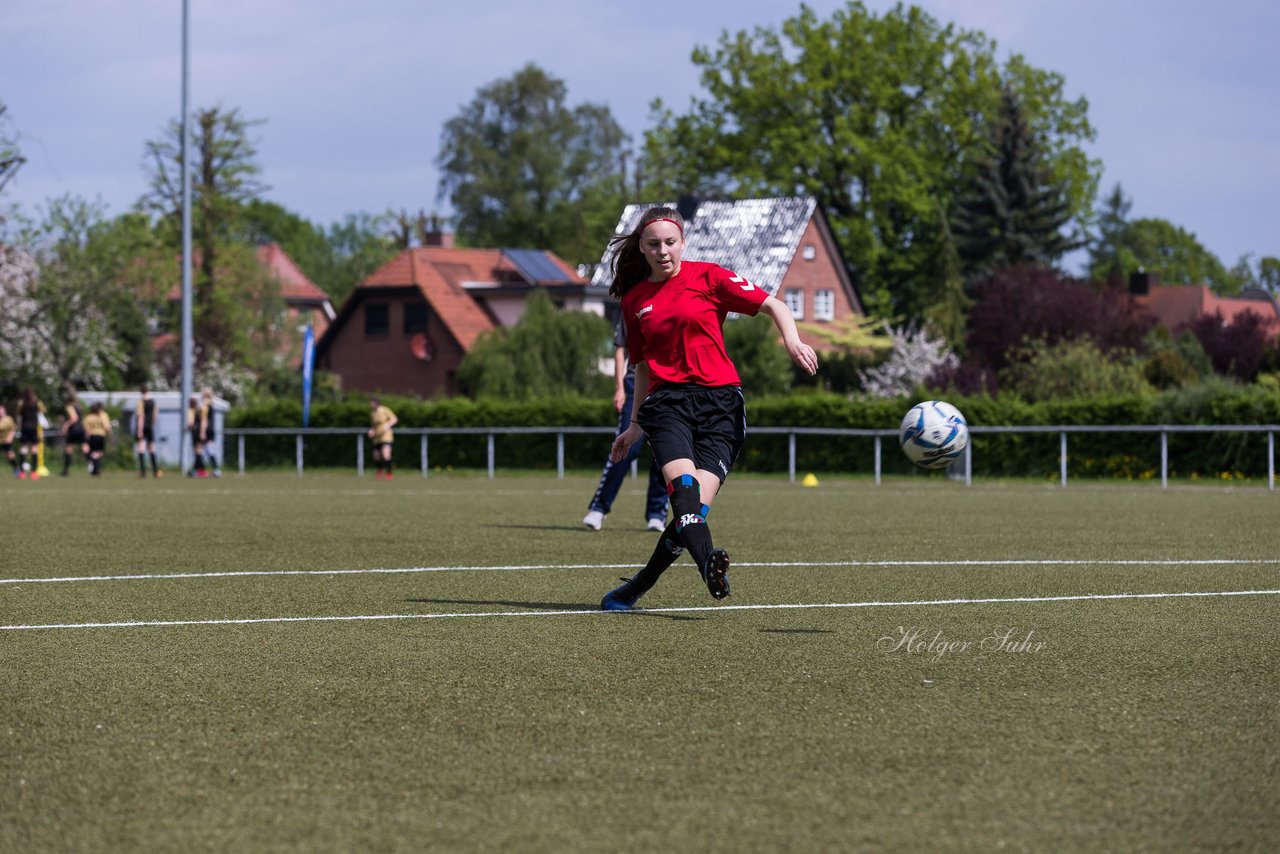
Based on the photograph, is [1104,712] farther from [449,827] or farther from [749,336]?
[749,336]

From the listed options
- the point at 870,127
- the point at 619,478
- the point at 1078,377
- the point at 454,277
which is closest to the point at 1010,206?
the point at 870,127

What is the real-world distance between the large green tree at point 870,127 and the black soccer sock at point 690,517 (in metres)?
54.8

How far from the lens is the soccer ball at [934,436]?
8414mm

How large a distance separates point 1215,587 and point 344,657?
4666 millimetres

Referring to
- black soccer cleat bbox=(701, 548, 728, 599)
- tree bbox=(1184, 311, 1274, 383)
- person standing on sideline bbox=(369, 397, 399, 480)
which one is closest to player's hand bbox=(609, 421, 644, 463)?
black soccer cleat bbox=(701, 548, 728, 599)

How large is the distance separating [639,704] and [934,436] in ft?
12.6

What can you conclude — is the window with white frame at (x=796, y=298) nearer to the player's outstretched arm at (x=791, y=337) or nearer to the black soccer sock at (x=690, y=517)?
the player's outstretched arm at (x=791, y=337)

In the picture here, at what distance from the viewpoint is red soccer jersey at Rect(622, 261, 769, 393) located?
7.12 m

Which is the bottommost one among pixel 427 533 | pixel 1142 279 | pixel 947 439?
pixel 427 533

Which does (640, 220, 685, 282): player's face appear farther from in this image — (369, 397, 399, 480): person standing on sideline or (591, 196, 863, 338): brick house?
(591, 196, 863, 338): brick house

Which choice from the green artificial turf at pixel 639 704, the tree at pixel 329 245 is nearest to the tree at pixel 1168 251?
the tree at pixel 329 245

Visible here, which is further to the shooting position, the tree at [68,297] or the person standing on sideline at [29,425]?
the tree at [68,297]

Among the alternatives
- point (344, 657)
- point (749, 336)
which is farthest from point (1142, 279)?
point (344, 657)

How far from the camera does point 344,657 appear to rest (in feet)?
20.1
